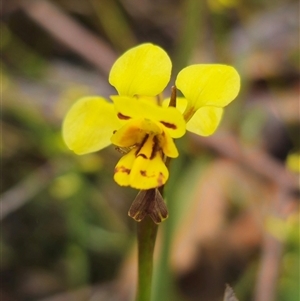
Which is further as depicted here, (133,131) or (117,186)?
(117,186)

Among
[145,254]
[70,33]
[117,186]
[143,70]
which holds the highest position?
[70,33]

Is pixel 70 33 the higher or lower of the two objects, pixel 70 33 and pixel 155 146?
Answer: the higher

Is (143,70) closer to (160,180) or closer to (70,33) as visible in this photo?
(160,180)

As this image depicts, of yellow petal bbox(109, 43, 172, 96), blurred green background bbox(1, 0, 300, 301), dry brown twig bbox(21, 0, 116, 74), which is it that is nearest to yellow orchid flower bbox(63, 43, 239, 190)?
yellow petal bbox(109, 43, 172, 96)

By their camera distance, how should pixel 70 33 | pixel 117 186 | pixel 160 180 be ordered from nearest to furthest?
Answer: pixel 160 180, pixel 117 186, pixel 70 33

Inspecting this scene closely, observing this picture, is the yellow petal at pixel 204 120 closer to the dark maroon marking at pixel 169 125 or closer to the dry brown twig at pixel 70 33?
the dark maroon marking at pixel 169 125

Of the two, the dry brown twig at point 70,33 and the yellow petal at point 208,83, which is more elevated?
the dry brown twig at point 70,33

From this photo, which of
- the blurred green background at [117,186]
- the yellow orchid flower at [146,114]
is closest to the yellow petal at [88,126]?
the yellow orchid flower at [146,114]

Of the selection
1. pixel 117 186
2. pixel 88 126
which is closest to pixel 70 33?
pixel 117 186
